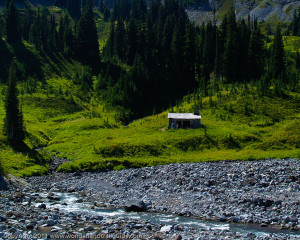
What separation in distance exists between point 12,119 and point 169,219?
3863cm

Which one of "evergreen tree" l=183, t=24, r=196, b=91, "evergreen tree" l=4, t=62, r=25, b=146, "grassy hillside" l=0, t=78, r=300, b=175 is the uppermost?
"evergreen tree" l=183, t=24, r=196, b=91

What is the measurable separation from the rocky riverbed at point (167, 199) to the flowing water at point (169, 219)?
33 cm

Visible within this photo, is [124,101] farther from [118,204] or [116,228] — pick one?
[116,228]

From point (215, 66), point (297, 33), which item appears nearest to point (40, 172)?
point (215, 66)

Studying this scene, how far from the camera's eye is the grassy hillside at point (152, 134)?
174 ft

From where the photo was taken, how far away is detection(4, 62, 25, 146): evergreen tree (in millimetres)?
56844

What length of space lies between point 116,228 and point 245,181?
19.2 metres

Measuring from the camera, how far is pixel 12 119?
56875 millimetres

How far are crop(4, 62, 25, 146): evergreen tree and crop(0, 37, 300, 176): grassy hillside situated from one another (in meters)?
1.59

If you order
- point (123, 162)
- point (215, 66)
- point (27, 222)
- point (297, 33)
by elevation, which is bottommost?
point (123, 162)

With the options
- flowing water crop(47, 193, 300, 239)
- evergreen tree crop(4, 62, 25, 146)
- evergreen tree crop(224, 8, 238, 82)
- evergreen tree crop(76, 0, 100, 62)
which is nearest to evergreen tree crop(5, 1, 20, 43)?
evergreen tree crop(76, 0, 100, 62)

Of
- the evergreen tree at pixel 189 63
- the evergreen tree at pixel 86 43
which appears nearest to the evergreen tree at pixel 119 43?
the evergreen tree at pixel 86 43

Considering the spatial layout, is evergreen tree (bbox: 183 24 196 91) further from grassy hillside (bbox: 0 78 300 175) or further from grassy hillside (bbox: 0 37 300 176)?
grassy hillside (bbox: 0 37 300 176)

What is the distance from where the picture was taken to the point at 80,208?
31297 millimetres
